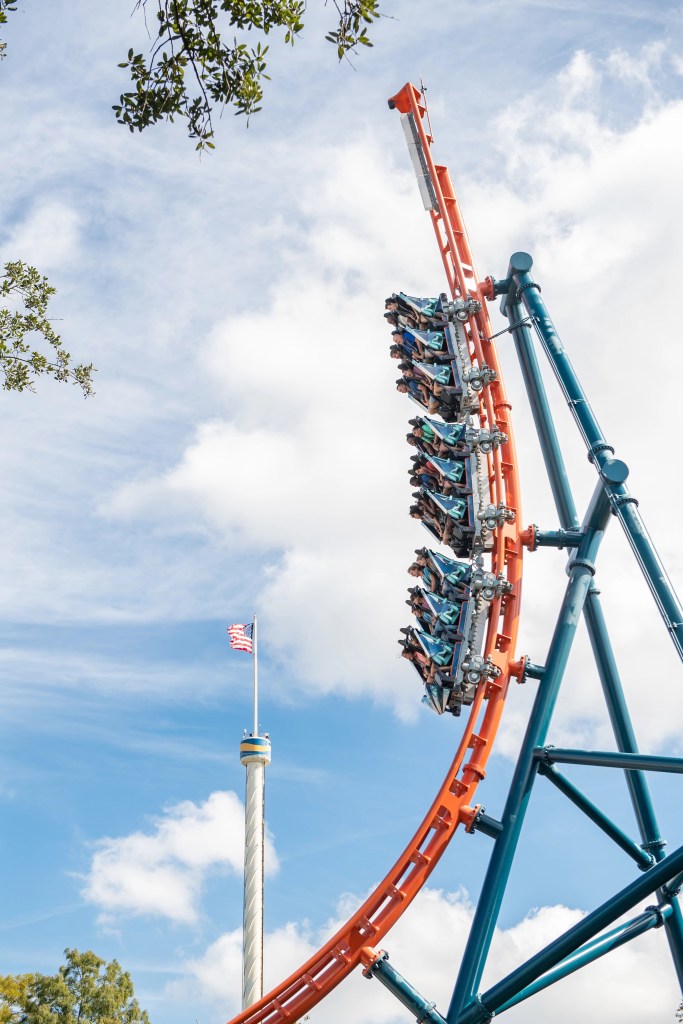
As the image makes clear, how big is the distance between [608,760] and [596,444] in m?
4.70

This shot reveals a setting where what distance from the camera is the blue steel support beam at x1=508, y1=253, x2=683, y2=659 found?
15391 mm

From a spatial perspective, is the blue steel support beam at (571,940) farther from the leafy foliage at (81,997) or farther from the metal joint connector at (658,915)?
the leafy foliage at (81,997)

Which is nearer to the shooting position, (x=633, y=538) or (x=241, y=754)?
(x=633, y=538)

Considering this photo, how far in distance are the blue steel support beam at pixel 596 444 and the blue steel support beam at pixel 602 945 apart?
376 centimetres

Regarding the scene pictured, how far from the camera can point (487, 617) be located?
16734mm

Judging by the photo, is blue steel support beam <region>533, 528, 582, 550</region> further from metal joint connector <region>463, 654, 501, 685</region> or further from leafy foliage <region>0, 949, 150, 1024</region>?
leafy foliage <region>0, 949, 150, 1024</region>

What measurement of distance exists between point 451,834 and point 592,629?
13.0 feet

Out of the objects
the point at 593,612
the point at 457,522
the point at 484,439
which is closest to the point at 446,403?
the point at 484,439

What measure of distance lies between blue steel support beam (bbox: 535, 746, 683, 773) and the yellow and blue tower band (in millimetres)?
30656

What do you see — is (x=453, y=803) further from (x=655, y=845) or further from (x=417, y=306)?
(x=417, y=306)

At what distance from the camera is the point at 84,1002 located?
3700 centimetres

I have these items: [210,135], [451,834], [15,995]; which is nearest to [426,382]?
[451,834]

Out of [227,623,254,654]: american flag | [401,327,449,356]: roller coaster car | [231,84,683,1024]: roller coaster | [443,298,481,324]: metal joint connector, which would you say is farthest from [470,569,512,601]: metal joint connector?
[227,623,254,654]: american flag

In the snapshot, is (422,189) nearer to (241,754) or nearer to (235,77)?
(235,77)
